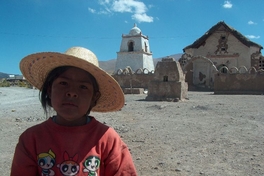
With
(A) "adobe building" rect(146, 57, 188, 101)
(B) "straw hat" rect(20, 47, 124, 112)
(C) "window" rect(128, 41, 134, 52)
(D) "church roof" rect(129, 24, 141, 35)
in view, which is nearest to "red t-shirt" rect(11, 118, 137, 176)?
(B) "straw hat" rect(20, 47, 124, 112)

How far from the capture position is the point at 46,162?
61.9 inches

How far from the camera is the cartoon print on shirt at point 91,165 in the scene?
5.26 ft

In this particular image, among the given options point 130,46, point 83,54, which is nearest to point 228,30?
point 130,46

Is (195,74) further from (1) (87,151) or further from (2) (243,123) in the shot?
(1) (87,151)

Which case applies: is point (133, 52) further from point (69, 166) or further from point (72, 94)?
point (69, 166)

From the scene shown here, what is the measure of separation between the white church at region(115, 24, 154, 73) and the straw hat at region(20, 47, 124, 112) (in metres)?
34.3

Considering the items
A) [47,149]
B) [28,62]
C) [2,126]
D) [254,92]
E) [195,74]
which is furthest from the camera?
[195,74]

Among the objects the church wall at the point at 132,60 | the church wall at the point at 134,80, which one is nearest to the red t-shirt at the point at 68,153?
the church wall at the point at 134,80

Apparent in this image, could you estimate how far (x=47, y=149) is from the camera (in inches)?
62.4

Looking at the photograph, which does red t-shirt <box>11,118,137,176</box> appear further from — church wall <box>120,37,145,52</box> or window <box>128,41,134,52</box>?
window <box>128,41,134,52</box>

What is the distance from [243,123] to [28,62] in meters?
5.89

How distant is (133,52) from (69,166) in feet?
117

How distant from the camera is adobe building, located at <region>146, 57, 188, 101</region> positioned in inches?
551

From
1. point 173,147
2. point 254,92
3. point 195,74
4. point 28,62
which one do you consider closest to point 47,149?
point 28,62
